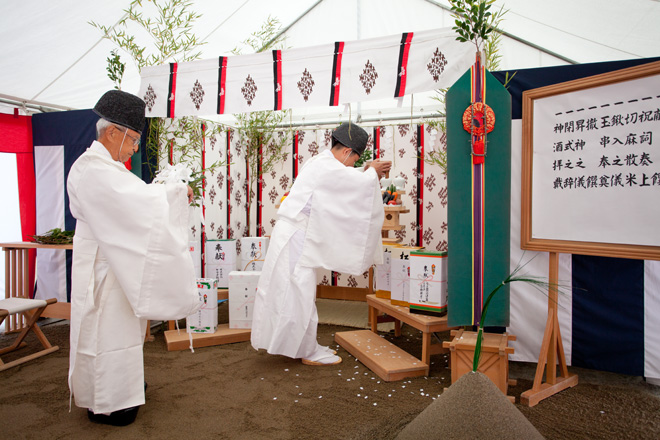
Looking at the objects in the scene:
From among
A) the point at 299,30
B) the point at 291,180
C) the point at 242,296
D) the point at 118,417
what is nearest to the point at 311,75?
the point at 242,296

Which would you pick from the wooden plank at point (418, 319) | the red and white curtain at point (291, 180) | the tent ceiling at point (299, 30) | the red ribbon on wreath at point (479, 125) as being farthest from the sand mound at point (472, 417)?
the red and white curtain at point (291, 180)

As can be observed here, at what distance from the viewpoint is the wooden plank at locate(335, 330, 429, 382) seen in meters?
2.59

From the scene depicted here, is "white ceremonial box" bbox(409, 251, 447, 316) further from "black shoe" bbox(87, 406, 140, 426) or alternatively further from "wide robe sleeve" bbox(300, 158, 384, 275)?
"black shoe" bbox(87, 406, 140, 426)

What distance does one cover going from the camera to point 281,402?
90.0 inches

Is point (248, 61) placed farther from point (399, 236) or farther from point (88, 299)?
point (399, 236)

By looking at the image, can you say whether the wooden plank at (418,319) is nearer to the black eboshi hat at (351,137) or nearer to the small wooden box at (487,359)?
the small wooden box at (487,359)

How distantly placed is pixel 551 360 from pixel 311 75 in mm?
2572

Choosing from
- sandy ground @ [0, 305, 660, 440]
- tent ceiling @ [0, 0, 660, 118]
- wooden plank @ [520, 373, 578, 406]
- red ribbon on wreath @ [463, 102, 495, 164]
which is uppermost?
tent ceiling @ [0, 0, 660, 118]

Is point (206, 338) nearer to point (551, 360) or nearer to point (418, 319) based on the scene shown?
A: point (418, 319)

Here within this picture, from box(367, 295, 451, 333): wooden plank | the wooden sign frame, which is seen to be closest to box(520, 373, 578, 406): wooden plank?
box(367, 295, 451, 333): wooden plank

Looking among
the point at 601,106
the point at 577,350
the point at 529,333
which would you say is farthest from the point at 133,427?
the point at 601,106

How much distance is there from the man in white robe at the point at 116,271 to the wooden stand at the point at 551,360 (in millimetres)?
1965

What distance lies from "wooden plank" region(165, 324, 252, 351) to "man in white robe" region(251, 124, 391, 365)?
0.59m

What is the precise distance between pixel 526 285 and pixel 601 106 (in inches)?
46.0
